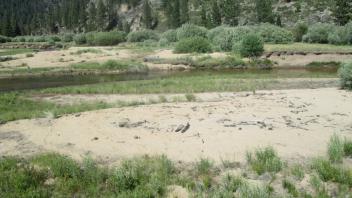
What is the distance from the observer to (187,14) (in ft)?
419

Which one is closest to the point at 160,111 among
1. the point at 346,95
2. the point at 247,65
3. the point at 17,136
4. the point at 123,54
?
the point at 17,136

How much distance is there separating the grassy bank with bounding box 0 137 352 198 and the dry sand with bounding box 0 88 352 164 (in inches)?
35.1

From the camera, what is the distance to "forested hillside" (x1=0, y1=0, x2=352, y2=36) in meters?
105

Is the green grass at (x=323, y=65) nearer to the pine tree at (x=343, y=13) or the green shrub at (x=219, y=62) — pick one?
the green shrub at (x=219, y=62)

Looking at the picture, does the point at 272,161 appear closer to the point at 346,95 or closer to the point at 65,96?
the point at 346,95

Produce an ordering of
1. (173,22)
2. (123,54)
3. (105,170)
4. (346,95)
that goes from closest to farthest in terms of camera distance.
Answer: (105,170)
(346,95)
(123,54)
(173,22)

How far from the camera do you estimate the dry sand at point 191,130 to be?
14.3 m

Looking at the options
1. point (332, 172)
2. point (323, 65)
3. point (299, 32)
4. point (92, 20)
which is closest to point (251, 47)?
point (323, 65)

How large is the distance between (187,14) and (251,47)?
248ft

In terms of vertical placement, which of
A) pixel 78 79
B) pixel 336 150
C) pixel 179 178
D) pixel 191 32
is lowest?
pixel 78 79

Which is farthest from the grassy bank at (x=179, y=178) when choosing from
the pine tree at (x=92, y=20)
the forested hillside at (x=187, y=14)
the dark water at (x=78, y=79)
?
the pine tree at (x=92, y=20)

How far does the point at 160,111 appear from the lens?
20.1m

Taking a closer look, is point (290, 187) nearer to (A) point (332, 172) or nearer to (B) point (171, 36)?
(A) point (332, 172)

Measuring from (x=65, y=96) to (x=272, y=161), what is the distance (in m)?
21.6
